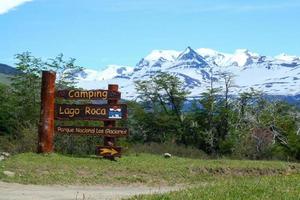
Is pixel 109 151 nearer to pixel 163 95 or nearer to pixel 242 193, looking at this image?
pixel 242 193

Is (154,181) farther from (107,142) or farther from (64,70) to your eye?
(64,70)

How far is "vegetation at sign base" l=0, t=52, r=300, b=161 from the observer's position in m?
26.9

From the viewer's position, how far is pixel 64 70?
3164 centimetres

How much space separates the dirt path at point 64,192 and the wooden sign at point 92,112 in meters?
4.71


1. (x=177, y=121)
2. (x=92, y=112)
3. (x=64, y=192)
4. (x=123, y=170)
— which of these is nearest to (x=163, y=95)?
(x=177, y=121)

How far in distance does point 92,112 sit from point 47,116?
5.24 feet

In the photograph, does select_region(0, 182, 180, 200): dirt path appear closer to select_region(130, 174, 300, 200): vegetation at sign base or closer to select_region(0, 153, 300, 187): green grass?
select_region(0, 153, 300, 187): green grass

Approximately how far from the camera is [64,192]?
47.4 ft

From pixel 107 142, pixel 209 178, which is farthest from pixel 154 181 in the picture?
pixel 107 142

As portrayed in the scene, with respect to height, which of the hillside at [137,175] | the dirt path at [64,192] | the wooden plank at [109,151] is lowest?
the dirt path at [64,192]

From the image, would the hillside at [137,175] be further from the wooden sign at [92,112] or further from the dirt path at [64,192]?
the wooden sign at [92,112]

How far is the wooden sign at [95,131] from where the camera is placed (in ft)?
68.3

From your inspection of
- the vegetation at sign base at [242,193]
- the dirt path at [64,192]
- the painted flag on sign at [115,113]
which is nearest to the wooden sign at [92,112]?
the painted flag on sign at [115,113]

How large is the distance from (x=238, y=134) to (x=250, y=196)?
26976 mm
